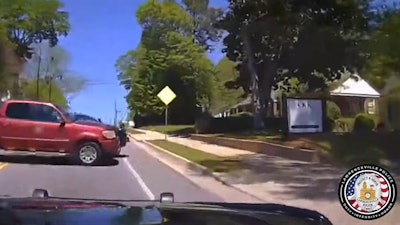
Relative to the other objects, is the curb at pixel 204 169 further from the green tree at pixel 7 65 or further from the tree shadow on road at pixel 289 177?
the green tree at pixel 7 65

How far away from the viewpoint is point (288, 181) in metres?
11.2

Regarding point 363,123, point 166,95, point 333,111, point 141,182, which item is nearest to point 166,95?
point 166,95

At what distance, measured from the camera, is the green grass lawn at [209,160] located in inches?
400

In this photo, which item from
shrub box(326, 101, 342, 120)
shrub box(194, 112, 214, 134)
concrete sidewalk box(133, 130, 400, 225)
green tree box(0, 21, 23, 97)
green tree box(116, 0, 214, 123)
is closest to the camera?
green tree box(0, 21, 23, 97)

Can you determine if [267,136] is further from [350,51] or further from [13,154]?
[13,154]

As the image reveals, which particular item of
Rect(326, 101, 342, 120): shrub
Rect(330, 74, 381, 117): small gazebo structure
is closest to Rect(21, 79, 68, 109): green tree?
Rect(330, 74, 381, 117): small gazebo structure

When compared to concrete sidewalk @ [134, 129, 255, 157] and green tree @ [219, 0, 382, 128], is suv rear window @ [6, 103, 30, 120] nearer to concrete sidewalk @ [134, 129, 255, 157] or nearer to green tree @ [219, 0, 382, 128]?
concrete sidewalk @ [134, 129, 255, 157]

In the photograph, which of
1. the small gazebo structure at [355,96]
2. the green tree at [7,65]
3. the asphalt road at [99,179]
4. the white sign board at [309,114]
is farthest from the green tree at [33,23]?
the white sign board at [309,114]

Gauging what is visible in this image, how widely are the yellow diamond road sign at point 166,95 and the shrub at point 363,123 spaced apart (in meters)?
4.02

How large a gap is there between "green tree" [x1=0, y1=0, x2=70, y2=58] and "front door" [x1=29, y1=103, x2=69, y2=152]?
2.72 feet

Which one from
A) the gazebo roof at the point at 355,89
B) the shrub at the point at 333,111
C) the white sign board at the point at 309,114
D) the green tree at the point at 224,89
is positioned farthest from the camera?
the shrub at the point at 333,111

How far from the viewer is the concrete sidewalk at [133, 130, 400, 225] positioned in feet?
26.2

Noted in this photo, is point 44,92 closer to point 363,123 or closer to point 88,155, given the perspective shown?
point 88,155

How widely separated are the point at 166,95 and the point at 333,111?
19.9 feet
